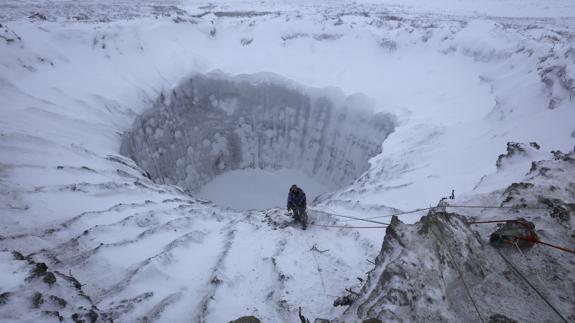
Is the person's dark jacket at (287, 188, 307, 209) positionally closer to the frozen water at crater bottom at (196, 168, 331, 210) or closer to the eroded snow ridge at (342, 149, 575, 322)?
the eroded snow ridge at (342, 149, 575, 322)

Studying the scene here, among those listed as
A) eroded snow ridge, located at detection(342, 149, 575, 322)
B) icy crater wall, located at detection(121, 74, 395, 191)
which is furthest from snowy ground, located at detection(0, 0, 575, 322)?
eroded snow ridge, located at detection(342, 149, 575, 322)

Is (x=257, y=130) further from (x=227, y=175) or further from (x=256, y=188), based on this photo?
(x=256, y=188)

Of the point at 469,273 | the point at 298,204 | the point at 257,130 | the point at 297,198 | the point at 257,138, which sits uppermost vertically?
the point at 469,273

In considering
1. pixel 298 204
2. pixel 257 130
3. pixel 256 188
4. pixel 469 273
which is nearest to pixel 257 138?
pixel 257 130

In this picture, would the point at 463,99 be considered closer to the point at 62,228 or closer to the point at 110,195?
the point at 110,195

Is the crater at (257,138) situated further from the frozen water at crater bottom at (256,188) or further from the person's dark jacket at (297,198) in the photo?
the person's dark jacket at (297,198)

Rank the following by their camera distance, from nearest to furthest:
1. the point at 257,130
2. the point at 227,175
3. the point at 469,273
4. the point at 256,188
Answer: the point at 469,273, the point at 256,188, the point at 227,175, the point at 257,130
